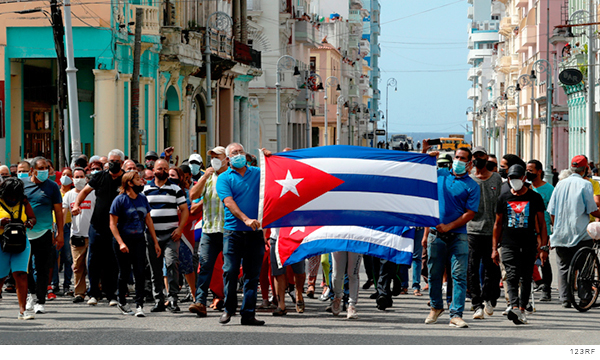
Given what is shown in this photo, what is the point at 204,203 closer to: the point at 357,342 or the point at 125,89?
the point at 357,342

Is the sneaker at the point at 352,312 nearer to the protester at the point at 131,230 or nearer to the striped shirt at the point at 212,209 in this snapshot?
the striped shirt at the point at 212,209

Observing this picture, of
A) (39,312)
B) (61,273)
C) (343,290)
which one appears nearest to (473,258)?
(343,290)

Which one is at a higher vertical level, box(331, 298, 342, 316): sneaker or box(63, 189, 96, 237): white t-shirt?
box(63, 189, 96, 237): white t-shirt

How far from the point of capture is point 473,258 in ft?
39.0

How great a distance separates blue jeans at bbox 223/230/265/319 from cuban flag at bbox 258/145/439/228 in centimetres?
39

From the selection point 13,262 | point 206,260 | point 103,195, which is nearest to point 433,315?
point 206,260

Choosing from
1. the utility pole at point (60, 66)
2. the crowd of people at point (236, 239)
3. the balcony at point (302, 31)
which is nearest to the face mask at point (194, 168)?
the crowd of people at point (236, 239)

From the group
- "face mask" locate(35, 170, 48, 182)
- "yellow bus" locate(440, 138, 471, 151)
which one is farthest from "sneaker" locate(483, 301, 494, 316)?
"yellow bus" locate(440, 138, 471, 151)

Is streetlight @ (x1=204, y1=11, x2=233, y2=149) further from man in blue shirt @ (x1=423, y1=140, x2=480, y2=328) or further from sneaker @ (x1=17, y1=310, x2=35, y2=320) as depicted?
man in blue shirt @ (x1=423, y1=140, x2=480, y2=328)

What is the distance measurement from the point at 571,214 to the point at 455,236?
2.47 metres

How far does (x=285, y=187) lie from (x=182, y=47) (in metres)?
28.7

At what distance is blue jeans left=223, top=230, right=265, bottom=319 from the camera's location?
1110 cm

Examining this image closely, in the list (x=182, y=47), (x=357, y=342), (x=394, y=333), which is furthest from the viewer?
(x=182, y=47)

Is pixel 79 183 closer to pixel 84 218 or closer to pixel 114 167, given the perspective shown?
pixel 84 218
